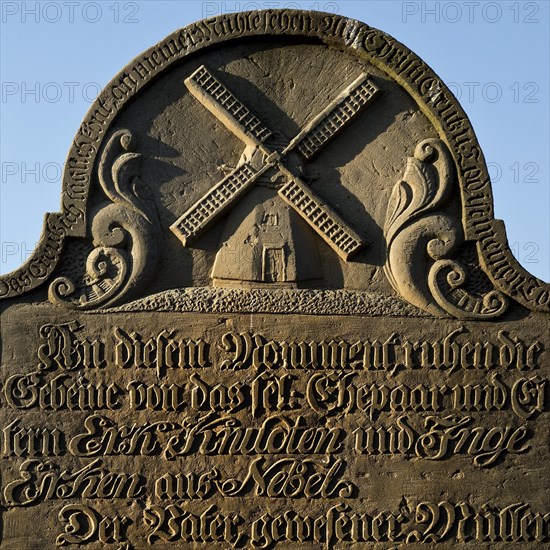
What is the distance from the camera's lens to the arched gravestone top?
7719 mm

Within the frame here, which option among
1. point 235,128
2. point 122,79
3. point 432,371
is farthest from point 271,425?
point 122,79

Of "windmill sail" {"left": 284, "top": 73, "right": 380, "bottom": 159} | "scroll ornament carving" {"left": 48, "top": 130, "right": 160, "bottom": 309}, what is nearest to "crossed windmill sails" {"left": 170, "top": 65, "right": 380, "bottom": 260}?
"windmill sail" {"left": 284, "top": 73, "right": 380, "bottom": 159}

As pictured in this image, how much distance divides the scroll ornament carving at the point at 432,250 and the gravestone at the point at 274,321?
18 mm

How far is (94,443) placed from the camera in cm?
760

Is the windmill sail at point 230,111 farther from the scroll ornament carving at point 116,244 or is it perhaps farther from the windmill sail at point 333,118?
the scroll ornament carving at point 116,244

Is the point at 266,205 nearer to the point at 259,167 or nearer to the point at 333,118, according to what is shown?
the point at 259,167

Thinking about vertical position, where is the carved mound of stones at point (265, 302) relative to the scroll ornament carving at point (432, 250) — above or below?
below

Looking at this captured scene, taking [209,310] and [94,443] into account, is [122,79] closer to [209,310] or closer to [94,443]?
[209,310]

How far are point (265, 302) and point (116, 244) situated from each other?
124cm

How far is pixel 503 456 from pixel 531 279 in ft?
4.61

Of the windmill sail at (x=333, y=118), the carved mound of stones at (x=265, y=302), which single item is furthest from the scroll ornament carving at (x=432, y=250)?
the windmill sail at (x=333, y=118)

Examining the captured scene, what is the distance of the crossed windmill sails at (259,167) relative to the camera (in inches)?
304

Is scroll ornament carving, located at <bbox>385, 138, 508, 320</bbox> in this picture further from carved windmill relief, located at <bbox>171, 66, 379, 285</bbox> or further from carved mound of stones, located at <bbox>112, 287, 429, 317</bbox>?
carved windmill relief, located at <bbox>171, 66, 379, 285</bbox>

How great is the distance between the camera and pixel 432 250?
25.6 ft
